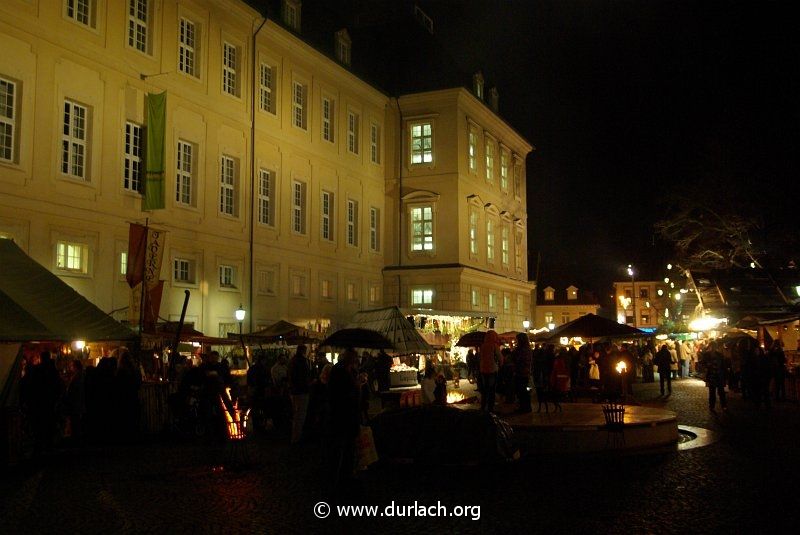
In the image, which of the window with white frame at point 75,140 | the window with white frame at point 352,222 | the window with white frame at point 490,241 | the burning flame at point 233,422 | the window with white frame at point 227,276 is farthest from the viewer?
the window with white frame at point 490,241

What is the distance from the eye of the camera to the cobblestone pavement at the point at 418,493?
29.6ft

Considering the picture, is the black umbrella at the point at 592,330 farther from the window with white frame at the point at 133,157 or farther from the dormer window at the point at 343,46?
the dormer window at the point at 343,46

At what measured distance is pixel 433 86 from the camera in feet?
152

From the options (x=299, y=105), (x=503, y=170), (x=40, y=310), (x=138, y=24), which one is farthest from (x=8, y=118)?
(x=503, y=170)

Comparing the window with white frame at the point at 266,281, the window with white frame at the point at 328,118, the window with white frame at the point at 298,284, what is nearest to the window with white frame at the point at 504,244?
the window with white frame at the point at 328,118

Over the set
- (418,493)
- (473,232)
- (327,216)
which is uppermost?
(473,232)

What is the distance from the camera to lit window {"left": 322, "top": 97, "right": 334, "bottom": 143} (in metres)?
40.1

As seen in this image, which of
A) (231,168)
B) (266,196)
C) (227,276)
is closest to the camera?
(227,276)

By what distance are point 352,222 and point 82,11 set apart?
19.3 metres

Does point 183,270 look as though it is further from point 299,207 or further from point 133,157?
point 299,207

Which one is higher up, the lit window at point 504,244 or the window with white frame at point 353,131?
the window with white frame at point 353,131

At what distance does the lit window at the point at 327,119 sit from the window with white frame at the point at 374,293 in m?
8.48

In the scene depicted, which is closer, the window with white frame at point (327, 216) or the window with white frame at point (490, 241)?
the window with white frame at point (327, 216)

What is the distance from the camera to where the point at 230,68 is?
33.7 m
